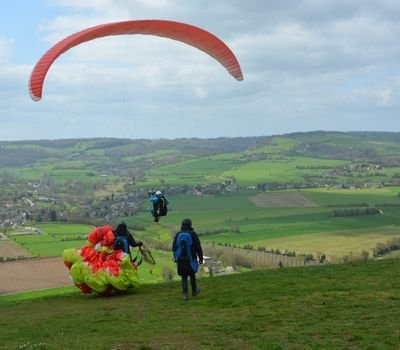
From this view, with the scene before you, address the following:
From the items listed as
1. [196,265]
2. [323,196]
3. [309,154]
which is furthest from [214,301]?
[309,154]

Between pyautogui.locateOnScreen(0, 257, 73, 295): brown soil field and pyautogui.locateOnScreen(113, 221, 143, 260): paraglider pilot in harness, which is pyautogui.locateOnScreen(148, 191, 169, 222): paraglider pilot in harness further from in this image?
pyautogui.locateOnScreen(0, 257, 73, 295): brown soil field

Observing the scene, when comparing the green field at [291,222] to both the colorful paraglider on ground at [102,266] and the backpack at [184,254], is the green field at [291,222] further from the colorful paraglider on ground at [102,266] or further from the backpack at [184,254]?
the backpack at [184,254]

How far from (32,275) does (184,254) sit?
2402cm

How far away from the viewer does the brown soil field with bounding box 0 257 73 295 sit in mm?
28281

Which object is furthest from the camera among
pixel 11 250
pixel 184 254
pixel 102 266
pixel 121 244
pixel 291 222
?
pixel 291 222

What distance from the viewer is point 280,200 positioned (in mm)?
78500

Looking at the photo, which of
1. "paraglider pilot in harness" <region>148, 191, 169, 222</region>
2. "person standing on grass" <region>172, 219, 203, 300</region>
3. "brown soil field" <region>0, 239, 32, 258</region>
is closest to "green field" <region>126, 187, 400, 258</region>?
"brown soil field" <region>0, 239, 32, 258</region>

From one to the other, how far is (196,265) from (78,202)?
239 ft

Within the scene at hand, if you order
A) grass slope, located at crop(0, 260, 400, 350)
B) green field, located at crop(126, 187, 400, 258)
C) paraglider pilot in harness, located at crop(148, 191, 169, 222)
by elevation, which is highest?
paraglider pilot in harness, located at crop(148, 191, 169, 222)

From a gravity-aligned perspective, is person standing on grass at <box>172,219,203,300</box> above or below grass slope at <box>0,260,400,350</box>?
above

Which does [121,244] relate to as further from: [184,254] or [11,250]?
[11,250]

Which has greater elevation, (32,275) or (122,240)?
(122,240)

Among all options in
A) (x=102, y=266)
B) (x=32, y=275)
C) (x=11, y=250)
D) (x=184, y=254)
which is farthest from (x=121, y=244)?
(x=11, y=250)

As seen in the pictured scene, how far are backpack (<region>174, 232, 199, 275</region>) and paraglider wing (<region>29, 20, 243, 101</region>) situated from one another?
14.3ft
